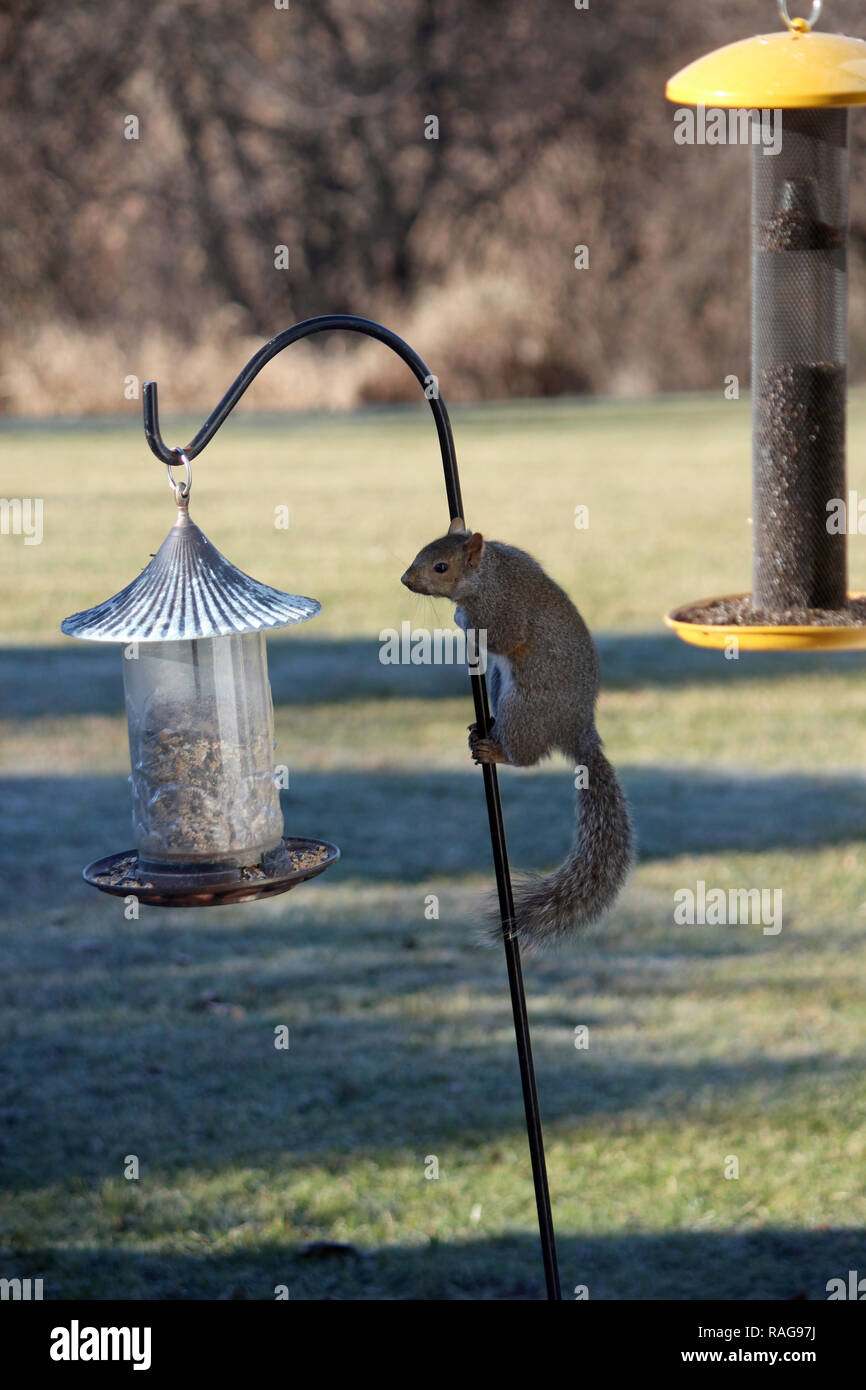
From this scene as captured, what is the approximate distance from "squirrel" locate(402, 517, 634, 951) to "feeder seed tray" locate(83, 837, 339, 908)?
29cm

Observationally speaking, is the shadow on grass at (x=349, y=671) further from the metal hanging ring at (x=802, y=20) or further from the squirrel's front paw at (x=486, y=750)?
the squirrel's front paw at (x=486, y=750)

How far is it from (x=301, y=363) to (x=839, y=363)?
21224mm

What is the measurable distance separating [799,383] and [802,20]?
31.9 inches

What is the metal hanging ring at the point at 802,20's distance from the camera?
2.84 meters

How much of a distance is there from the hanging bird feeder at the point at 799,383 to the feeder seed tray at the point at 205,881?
109 cm

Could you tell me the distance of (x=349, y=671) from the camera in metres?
9.38

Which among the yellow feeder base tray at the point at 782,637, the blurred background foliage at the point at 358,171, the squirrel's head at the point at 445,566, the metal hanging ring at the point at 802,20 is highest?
the blurred background foliage at the point at 358,171

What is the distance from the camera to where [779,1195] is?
367 centimetres

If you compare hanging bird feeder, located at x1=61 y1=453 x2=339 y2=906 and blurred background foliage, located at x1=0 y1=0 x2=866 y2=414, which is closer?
hanging bird feeder, located at x1=61 y1=453 x2=339 y2=906

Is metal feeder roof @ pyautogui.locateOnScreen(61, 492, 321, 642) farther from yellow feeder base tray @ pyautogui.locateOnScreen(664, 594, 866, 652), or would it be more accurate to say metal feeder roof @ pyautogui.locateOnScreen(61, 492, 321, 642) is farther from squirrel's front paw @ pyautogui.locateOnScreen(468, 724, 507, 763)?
yellow feeder base tray @ pyautogui.locateOnScreen(664, 594, 866, 652)

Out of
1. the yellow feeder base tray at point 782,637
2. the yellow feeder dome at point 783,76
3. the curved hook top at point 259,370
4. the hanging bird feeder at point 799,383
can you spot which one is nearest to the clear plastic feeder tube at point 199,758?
the curved hook top at point 259,370

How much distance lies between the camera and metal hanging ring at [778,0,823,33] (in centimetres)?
284

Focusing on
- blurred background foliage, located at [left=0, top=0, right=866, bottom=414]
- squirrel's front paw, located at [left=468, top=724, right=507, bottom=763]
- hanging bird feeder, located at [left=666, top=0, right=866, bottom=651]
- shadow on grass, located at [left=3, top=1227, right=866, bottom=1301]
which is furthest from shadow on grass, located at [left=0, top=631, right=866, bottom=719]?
blurred background foliage, located at [left=0, top=0, right=866, bottom=414]

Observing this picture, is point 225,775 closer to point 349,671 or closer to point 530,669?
point 530,669
